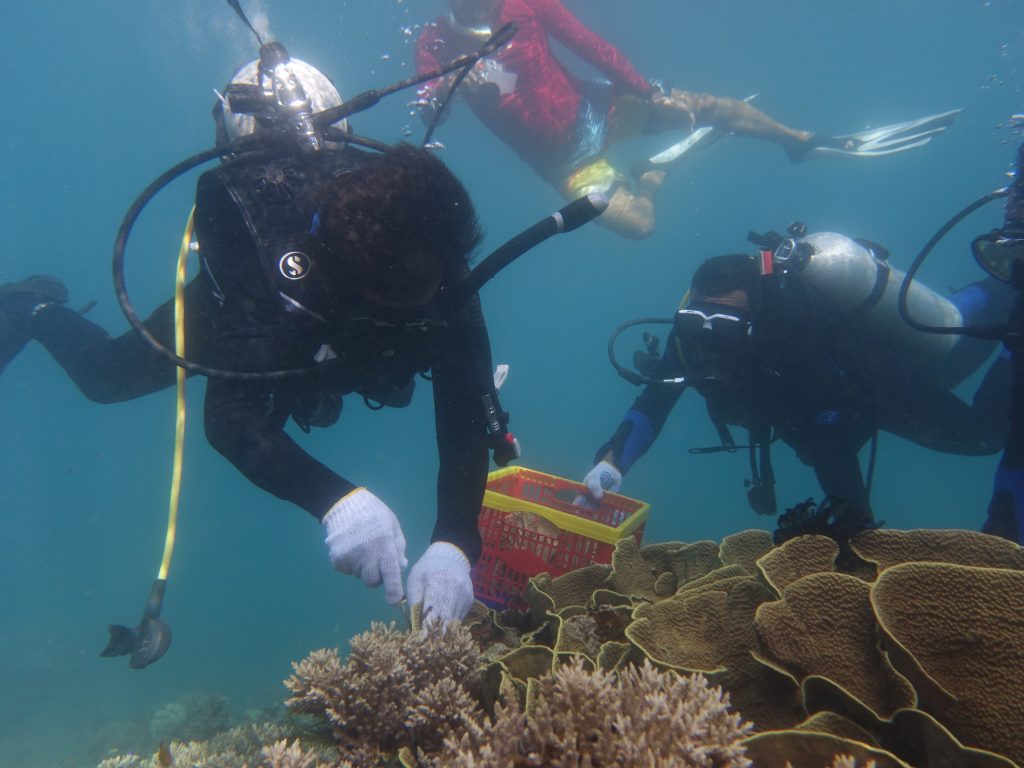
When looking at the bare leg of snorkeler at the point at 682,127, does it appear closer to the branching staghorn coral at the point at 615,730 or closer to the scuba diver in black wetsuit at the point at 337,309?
the scuba diver in black wetsuit at the point at 337,309

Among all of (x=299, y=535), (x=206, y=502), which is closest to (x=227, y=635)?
(x=299, y=535)

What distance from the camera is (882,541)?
2.15m

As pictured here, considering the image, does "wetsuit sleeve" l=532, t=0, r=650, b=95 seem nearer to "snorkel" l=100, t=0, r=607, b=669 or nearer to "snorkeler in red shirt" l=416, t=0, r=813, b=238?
"snorkeler in red shirt" l=416, t=0, r=813, b=238

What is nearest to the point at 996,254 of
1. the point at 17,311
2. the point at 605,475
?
the point at 605,475

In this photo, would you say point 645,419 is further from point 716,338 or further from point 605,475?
point 716,338

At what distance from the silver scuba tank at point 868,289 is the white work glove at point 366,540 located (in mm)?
4481

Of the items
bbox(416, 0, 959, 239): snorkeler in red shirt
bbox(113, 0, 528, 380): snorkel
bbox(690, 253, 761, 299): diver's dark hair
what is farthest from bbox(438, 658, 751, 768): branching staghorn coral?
bbox(416, 0, 959, 239): snorkeler in red shirt

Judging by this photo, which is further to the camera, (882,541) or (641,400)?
(641,400)

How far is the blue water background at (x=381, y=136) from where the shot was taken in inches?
817

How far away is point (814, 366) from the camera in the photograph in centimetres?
521

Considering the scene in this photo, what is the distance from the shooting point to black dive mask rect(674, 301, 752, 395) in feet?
16.3

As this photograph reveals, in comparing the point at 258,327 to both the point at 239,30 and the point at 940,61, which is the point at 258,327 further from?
the point at 940,61

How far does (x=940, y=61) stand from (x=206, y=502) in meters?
73.3

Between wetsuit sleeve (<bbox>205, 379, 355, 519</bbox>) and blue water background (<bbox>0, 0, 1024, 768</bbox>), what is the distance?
219 cm
